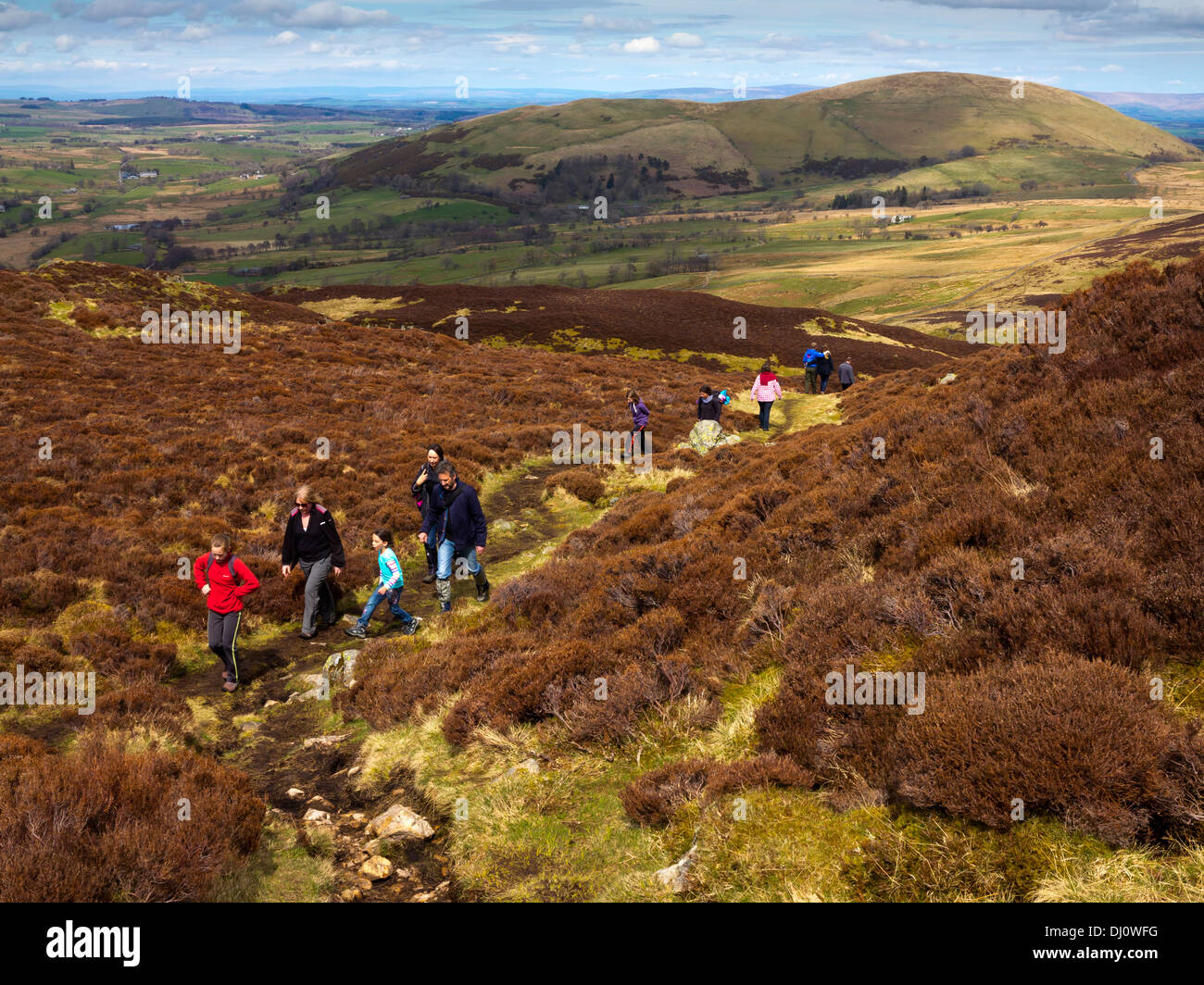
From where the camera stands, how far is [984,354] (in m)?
20.6

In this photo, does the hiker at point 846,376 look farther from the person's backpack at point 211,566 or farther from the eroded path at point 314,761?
the person's backpack at point 211,566

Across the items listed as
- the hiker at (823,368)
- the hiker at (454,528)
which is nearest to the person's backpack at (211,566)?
the hiker at (454,528)

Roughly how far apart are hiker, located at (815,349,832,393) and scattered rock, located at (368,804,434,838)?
31.5m

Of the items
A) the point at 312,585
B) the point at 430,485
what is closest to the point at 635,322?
the point at 430,485

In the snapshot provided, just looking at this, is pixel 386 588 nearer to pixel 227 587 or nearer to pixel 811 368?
pixel 227 587

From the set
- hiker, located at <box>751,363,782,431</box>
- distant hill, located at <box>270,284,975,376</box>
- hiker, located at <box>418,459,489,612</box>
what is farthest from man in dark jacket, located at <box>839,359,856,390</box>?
hiker, located at <box>418,459,489,612</box>

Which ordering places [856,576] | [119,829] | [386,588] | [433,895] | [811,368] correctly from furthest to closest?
1. [811,368]
2. [386,588]
3. [856,576]
4. [433,895]
5. [119,829]

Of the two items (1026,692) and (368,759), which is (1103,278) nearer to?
(1026,692)

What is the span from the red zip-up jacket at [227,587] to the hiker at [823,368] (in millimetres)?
29629

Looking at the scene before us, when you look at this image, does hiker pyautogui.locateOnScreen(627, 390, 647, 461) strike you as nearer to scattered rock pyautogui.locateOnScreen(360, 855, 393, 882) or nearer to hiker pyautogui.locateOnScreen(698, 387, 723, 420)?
hiker pyautogui.locateOnScreen(698, 387, 723, 420)

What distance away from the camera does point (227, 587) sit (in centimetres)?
976

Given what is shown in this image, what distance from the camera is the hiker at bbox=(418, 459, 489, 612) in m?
11.5

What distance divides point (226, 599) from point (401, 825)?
202 inches

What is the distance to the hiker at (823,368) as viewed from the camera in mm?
34000
